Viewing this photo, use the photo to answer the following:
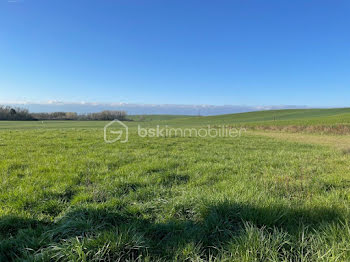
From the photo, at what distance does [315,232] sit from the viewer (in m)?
2.29

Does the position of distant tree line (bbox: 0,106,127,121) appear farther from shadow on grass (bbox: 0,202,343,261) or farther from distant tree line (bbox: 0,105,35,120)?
shadow on grass (bbox: 0,202,343,261)

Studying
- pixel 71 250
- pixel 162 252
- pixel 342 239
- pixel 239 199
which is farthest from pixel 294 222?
pixel 71 250

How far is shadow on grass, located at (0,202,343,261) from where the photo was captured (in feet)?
6.98

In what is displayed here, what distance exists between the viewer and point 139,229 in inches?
100

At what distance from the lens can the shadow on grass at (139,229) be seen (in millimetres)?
2127

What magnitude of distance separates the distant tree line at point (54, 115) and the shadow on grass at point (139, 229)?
80.2 m

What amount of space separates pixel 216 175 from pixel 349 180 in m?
3.32

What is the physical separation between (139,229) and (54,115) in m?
85.6
